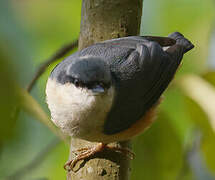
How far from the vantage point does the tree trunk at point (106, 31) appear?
201cm

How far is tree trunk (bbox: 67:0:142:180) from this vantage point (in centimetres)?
201

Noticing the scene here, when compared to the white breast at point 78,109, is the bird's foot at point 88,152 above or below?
below

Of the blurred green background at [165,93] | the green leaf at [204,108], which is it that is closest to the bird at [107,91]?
the blurred green background at [165,93]

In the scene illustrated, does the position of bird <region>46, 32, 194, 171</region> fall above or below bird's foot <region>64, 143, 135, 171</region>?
above

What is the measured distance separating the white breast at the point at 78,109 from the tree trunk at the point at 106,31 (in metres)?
0.17

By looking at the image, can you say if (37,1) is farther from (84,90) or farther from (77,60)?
(84,90)

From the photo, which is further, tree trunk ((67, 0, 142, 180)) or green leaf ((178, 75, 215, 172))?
tree trunk ((67, 0, 142, 180))

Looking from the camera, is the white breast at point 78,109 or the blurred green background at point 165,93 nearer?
the blurred green background at point 165,93

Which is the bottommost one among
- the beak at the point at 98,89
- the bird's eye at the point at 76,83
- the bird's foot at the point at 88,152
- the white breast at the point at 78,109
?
the bird's foot at the point at 88,152

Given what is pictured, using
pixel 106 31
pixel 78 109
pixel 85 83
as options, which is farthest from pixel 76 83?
pixel 106 31

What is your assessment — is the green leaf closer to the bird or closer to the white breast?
the bird

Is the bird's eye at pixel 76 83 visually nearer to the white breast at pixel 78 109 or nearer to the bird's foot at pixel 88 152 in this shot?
the white breast at pixel 78 109

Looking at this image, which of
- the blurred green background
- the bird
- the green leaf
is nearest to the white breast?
the bird

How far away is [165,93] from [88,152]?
2.40ft
